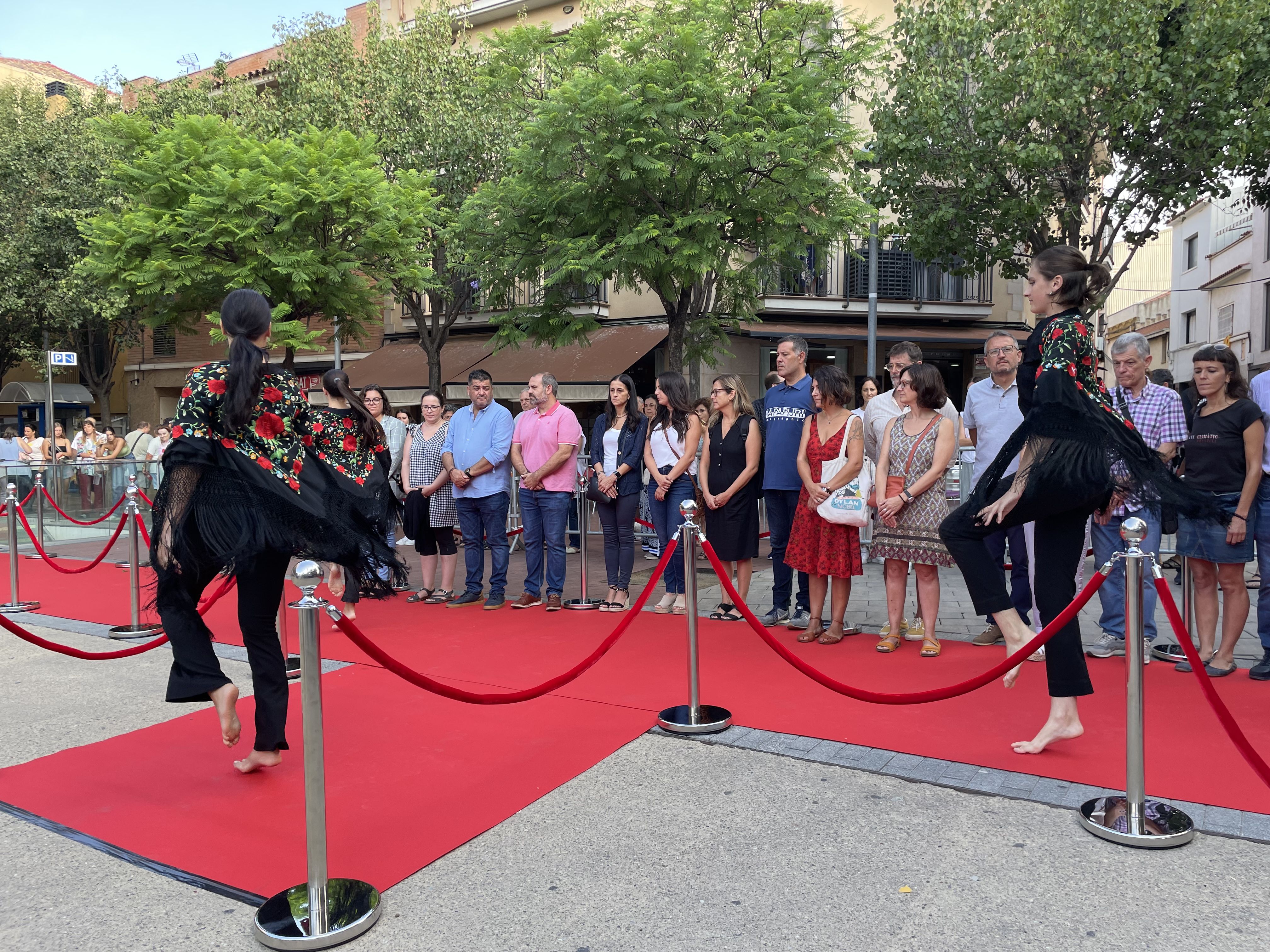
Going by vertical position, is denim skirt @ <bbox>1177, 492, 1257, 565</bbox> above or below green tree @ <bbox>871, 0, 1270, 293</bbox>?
below

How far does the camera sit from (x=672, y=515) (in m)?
7.58

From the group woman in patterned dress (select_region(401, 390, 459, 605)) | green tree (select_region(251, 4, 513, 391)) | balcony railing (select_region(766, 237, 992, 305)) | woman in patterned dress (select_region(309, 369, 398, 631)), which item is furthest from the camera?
balcony railing (select_region(766, 237, 992, 305))

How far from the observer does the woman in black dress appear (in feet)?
23.2

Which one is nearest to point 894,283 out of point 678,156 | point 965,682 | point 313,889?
point 678,156

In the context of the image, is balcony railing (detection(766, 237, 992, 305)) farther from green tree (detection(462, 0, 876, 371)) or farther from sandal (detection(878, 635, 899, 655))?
sandal (detection(878, 635, 899, 655))

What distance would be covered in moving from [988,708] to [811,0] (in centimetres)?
1272

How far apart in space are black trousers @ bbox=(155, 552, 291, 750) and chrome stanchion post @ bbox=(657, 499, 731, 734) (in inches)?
71.3

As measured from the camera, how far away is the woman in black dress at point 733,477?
279 inches

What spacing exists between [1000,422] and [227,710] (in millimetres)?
4788

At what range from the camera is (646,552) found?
11148 mm

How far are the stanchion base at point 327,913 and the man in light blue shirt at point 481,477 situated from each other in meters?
4.80

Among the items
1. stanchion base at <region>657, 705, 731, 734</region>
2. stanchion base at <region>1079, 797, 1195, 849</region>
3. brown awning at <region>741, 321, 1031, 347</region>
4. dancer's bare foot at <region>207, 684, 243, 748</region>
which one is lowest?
stanchion base at <region>657, 705, 731, 734</region>

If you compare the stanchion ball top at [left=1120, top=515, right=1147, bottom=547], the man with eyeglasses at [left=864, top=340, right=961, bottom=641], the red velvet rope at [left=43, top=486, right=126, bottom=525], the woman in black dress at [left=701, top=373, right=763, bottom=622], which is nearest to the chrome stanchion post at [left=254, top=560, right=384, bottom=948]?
the stanchion ball top at [left=1120, top=515, right=1147, bottom=547]

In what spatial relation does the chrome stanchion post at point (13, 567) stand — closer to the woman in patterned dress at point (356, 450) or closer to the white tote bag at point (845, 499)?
the woman in patterned dress at point (356, 450)
